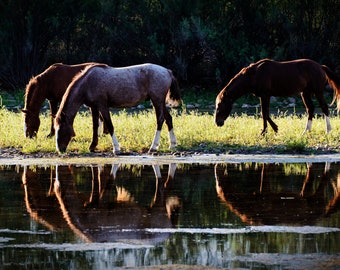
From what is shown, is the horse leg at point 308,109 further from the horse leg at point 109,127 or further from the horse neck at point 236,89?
the horse leg at point 109,127

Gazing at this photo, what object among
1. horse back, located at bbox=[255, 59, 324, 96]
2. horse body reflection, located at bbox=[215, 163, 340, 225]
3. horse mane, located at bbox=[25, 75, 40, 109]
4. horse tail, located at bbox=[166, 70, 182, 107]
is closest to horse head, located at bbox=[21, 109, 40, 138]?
horse mane, located at bbox=[25, 75, 40, 109]

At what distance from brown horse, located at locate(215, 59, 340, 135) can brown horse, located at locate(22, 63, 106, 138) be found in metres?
3.15

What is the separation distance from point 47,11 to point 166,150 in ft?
55.8

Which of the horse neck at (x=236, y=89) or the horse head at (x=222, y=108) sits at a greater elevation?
the horse neck at (x=236, y=89)

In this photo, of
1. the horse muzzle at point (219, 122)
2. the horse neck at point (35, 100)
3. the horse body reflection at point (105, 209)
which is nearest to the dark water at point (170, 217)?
the horse body reflection at point (105, 209)

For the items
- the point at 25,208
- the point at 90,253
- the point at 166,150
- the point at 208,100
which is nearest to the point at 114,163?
the point at 166,150

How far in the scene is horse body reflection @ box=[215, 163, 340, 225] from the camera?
9109 mm

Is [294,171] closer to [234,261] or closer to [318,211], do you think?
[318,211]

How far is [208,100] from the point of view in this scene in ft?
101

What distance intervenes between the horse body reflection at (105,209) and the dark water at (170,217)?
10 mm

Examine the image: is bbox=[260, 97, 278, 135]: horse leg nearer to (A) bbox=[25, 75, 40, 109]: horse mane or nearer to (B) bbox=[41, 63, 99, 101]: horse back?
(B) bbox=[41, 63, 99, 101]: horse back

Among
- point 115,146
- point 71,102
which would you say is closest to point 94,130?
point 115,146

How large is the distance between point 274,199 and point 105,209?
2.03 metres

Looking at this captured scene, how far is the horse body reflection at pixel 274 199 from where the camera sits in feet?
29.9
